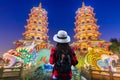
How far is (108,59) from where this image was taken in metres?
11.5

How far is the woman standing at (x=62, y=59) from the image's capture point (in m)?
1.97

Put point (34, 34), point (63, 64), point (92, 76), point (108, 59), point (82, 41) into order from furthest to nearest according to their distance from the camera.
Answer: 1. point (34, 34)
2. point (82, 41)
3. point (108, 59)
4. point (92, 76)
5. point (63, 64)

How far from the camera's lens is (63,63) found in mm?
1994

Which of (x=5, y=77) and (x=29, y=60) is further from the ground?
(x=29, y=60)

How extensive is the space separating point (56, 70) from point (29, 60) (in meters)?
10.0

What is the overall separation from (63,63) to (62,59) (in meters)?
0.06

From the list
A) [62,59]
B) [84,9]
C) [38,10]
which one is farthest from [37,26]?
[62,59]

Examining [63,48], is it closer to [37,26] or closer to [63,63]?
[63,63]

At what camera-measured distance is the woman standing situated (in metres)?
1.97

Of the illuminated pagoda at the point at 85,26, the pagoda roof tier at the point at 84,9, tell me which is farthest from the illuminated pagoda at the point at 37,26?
the pagoda roof tier at the point at 84,9

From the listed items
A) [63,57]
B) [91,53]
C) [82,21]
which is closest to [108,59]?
[91,53]

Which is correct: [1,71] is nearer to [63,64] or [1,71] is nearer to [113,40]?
[63,64]

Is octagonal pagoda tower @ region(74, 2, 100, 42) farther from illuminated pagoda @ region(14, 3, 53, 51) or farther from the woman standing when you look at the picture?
the woman standing

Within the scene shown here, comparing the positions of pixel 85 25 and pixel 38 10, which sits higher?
pixel 38 10
